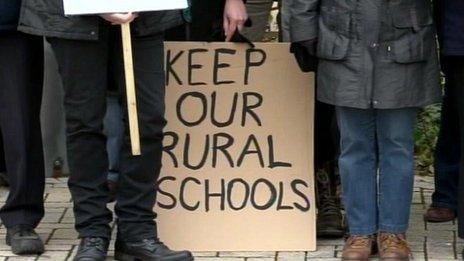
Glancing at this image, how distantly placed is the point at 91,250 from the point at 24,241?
16.7 inches

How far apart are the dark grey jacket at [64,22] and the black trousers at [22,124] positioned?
326 mm

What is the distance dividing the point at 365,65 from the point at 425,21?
310mm

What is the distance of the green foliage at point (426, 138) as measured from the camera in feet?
22.0

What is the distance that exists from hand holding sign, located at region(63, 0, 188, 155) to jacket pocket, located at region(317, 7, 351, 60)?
58cm

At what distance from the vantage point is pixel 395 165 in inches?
191

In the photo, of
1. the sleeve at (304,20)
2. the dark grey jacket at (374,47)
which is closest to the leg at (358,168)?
the dark grey jacket at (374,47)

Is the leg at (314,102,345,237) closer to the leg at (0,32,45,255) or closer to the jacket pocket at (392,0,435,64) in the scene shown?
the jacket pocket at (392,0,435,64)

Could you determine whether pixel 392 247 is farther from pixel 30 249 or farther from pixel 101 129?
pixel 30 249

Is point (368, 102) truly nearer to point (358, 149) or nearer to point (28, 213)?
point (358, 149)

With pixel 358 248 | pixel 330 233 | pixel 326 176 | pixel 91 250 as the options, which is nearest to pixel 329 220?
pixel 330 233

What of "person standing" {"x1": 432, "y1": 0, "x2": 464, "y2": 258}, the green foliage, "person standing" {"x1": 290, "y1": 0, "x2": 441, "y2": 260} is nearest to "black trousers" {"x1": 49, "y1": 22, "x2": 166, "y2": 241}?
"person standing" {"x1": 290, "y1": 0, "x2": 441, "y2": 260}

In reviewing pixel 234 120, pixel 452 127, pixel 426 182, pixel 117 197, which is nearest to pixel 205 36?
pixel 234 120

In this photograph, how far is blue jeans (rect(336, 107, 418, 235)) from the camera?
4812 millimetres

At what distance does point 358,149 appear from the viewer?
4.87m
